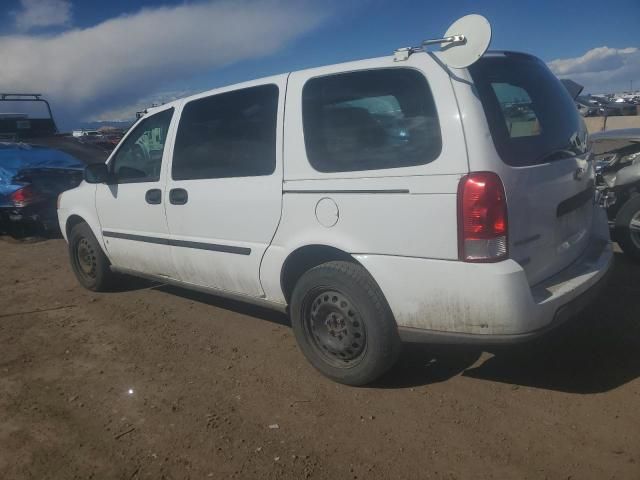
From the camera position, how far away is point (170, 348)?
396 cm

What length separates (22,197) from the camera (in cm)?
788

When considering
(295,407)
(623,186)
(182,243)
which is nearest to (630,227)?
(623,186)

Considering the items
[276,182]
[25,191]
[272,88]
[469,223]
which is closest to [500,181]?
[469,223]

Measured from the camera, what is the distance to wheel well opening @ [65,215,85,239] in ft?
17.5

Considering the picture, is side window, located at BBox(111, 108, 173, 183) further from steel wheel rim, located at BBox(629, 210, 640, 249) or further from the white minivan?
steel wheel rim, located at BBox(629, 210, 640, 249)

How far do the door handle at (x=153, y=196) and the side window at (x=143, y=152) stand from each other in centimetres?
9

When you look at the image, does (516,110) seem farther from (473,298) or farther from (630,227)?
(630,227)

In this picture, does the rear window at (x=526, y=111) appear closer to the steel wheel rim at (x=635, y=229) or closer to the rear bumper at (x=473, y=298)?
the rear bumper at (x=473, y=298)

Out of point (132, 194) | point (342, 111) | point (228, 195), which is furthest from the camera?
point (132, 194)

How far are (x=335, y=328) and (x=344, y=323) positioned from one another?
9cm

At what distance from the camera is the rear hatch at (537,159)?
2.59m

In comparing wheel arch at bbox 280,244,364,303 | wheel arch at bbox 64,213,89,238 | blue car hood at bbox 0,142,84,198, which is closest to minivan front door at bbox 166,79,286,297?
wheel arch at bbox 280,244,364,303

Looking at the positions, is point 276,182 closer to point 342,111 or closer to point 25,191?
point 342,111

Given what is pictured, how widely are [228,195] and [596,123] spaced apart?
74.4 feet
